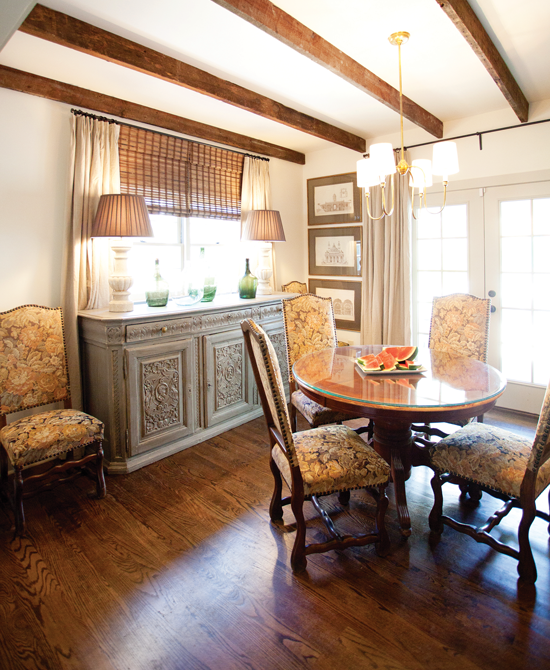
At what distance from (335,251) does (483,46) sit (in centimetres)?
260

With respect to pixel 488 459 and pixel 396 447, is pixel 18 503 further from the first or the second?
pixel 488 459

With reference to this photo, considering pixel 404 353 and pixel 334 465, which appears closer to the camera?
pixel 334 465

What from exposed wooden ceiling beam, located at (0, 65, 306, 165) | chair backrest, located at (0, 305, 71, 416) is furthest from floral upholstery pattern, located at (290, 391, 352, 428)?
exposed wooden ceiling beam, located at (0, 65, 306, 165)

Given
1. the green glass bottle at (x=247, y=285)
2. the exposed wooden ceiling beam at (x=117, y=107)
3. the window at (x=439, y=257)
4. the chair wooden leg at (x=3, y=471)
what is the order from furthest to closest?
the window at (x=439, y=257)
the green glass bottle at (x=247, y=285)
the exposed wooden ceiling beam at (x=117, y=107)
the chair wooden leg at (x=3, y=471)

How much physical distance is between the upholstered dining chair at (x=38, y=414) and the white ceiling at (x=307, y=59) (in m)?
1.54

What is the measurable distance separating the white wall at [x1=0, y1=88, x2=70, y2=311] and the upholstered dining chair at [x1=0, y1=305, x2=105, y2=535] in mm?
284

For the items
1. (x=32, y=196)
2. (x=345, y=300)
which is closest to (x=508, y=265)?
(x=345, y=300)

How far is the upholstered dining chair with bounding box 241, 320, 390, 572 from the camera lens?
1.88 meters

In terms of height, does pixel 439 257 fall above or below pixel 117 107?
below

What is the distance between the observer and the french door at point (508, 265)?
366cm

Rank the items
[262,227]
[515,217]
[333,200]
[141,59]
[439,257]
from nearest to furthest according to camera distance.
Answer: [141,59] → [515,217] → [262,227] → [439,257] → [333,200]

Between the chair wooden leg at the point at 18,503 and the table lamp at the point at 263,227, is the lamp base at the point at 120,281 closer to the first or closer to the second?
the chair wooden leg at the point at 18,503

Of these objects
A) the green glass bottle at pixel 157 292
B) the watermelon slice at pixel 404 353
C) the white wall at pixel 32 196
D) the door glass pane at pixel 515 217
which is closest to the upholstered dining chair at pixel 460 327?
the watermelon slice at pixel 404 353

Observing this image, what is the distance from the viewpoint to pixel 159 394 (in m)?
3.06
